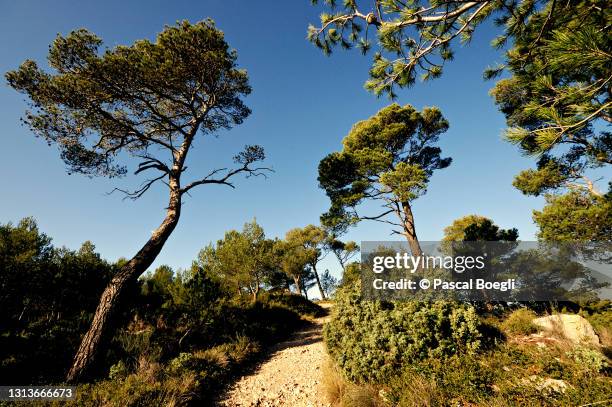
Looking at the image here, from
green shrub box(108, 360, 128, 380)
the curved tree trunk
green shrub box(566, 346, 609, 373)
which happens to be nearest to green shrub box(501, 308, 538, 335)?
green shrub box(566, 346, 609, 373)

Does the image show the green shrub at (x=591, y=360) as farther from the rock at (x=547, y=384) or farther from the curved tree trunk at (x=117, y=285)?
the curved tree trunk at (x=117, y=285)

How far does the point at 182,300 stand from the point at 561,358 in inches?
354

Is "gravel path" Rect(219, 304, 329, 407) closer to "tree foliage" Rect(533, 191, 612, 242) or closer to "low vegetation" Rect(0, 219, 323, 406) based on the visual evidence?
"low vegetation" Rect(0, 219, 323, 406)

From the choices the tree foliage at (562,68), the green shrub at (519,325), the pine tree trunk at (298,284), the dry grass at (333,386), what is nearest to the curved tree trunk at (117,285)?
the dry grass at (333,386)

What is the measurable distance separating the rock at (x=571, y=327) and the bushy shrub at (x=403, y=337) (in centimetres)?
234

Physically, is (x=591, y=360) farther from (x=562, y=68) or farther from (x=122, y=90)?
(x=122, y=90)

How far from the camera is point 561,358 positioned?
15.2 ft

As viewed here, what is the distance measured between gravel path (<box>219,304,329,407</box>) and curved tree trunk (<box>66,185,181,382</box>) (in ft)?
9.46

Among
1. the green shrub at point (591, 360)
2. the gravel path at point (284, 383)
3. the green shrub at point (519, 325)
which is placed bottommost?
the gravel path at point (284, 383)

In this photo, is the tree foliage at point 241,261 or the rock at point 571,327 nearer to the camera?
the rock at point 571,327

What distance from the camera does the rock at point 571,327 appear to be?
17.9 feet

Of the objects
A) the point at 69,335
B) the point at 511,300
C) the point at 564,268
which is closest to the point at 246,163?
the point at 69,335

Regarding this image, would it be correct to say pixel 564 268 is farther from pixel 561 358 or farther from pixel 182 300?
pixel 182 300

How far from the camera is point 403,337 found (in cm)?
491
